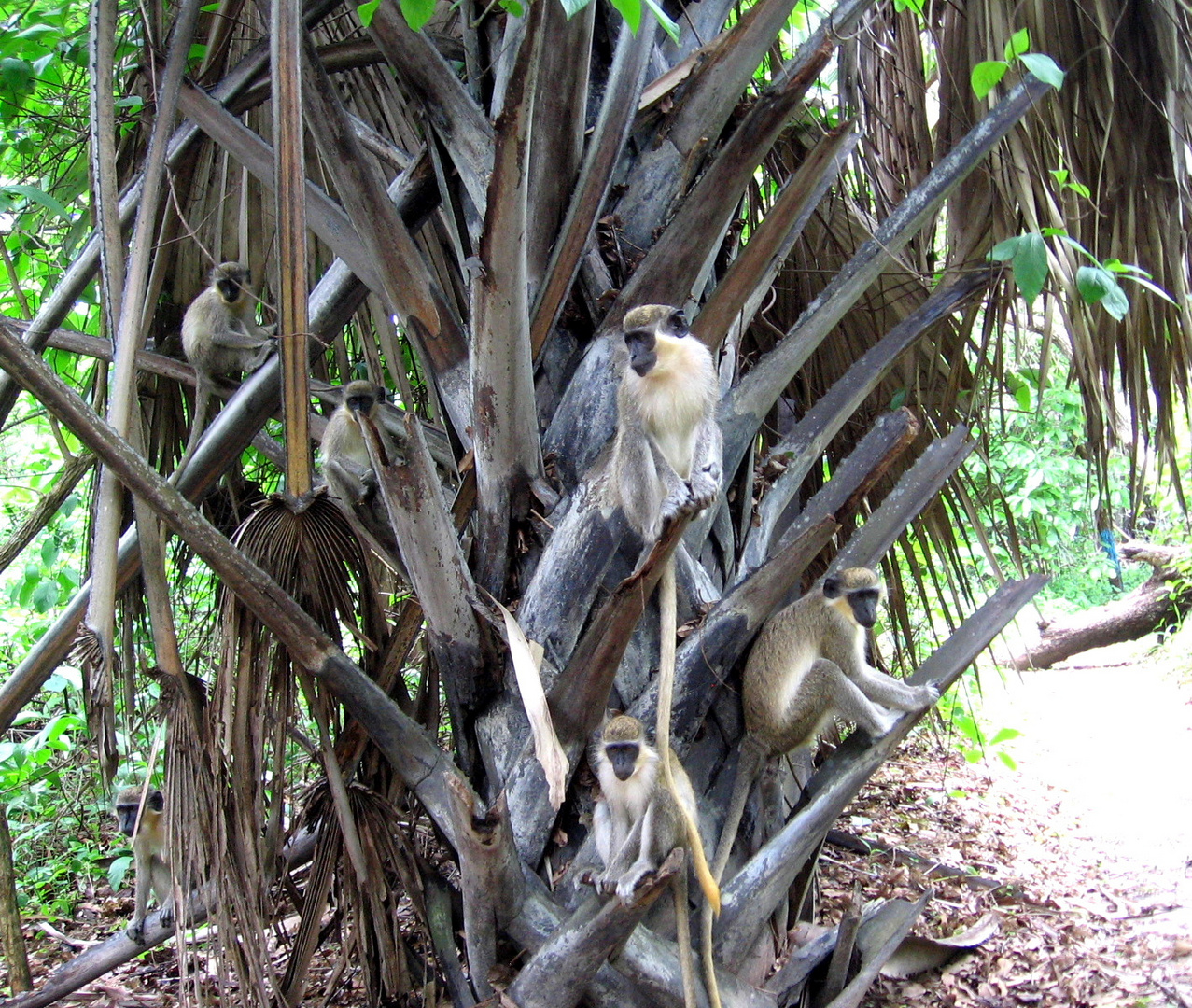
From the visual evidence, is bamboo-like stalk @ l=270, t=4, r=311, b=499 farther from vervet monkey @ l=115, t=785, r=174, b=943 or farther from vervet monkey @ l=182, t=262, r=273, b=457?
vervet monkey @ l=115, t=785, r=174, b=943

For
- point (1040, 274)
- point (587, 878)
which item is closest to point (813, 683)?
point (587, 878)

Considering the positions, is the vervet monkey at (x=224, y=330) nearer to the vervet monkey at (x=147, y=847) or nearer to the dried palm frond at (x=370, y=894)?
the vervet monkey at (x=147, y=847)

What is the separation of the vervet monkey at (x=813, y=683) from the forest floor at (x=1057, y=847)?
34.4 inches

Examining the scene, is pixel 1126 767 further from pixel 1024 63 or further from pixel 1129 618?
pixel 1024 63

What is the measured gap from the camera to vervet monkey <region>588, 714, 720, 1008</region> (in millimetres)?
2467

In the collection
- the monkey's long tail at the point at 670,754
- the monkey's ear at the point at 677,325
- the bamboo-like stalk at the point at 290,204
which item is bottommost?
the monkey's long tail at the point at 670,754

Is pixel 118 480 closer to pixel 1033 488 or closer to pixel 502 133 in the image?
pixel 502 133

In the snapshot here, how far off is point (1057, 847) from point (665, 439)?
415 cm

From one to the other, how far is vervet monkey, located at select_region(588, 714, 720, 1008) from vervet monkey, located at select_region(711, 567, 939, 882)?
0.67 ft

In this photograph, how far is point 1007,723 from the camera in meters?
9.08

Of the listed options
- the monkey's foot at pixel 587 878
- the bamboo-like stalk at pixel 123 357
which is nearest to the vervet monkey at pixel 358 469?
the bamboo-like stalk at pixel 123 357

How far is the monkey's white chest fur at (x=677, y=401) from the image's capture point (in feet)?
10.9

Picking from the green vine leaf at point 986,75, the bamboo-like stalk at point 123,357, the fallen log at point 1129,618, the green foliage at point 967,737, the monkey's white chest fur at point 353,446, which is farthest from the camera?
the fallen log at point 1129,618

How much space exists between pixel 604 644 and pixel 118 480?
1.28 meters
